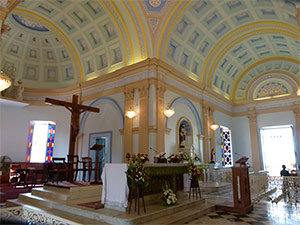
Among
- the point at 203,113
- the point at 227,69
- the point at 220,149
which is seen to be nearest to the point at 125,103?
the point at 203,113

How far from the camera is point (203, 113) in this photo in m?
13.4

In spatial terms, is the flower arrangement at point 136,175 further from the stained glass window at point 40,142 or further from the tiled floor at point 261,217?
the stained glass window at point 40,142

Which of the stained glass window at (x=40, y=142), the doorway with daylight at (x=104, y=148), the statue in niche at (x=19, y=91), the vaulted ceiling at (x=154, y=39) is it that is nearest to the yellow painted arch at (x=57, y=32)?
the vaulted ceiling at (x=154, y=39)

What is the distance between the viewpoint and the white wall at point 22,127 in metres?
12.8

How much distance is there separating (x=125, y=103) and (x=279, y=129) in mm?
12188

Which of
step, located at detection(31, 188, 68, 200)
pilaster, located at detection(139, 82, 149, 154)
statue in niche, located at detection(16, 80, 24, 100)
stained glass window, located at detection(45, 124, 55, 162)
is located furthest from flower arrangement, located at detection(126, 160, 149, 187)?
statue in niche, located at detection(16, 80, 24, 100)

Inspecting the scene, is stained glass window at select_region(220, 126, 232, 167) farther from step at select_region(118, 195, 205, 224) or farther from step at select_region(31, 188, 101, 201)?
step at select_region(31, 188, 101, 201)

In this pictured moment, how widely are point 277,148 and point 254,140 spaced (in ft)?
6.20

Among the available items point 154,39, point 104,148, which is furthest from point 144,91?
point 104,148

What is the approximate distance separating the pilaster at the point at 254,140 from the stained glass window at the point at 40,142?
45.0ft

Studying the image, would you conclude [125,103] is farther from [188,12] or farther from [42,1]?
[42,1]

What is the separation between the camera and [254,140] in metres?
16.4

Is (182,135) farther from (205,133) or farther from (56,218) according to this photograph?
(56,218)

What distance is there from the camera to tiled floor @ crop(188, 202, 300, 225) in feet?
17.1
